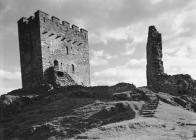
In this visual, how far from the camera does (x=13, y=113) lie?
22.6 m

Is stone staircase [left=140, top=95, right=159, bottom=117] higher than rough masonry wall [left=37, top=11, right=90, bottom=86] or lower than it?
lower

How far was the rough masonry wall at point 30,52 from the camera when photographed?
27906 millimetres

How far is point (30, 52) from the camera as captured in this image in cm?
2897

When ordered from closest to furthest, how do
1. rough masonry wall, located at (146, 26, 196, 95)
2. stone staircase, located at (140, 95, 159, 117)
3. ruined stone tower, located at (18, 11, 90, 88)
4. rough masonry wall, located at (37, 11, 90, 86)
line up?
stone staircase, located at (140, 95, 159, 117) < rough masonry wall, located at (146, 26, 196, 95) < ruined stone tower, located at (18, 11, 90, 88) < rough masonry wall, located at (37, 11, 90, 86)

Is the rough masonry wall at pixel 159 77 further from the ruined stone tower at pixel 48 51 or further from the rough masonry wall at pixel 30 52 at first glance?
the rough masonry wall at pixel 30 52

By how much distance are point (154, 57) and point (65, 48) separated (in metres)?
9.73

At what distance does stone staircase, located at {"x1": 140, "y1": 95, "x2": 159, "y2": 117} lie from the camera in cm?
1745

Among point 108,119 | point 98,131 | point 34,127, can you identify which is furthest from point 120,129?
point 34,127

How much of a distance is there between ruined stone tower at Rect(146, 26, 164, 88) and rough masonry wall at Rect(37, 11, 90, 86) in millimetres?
8298

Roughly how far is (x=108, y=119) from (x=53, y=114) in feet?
14.3

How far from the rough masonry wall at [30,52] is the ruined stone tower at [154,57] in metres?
10.1

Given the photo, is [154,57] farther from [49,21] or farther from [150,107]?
[49,21]

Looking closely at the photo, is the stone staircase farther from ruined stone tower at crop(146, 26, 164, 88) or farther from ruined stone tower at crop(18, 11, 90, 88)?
ruined stone tower at crop(18, 11, 90, 88)

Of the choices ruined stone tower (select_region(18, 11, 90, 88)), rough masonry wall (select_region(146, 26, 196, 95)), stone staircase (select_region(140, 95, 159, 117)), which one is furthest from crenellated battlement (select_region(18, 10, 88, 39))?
stone staircase (select_region(140, 95, 159, 117))
